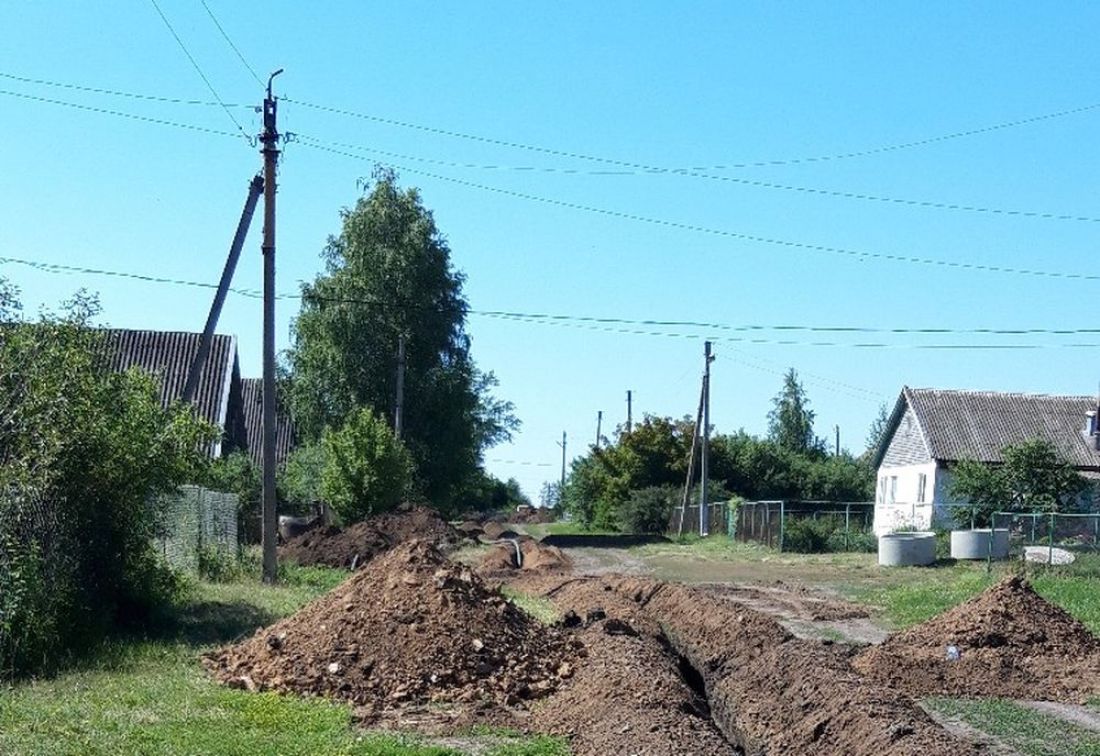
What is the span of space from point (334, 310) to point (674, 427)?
18.7 meters

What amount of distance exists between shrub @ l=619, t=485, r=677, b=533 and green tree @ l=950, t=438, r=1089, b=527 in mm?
17910

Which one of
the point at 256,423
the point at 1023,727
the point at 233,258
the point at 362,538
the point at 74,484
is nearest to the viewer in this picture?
the point at 1023,727

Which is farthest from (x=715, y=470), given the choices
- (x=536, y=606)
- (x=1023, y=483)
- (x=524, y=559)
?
(x=536, y=606)

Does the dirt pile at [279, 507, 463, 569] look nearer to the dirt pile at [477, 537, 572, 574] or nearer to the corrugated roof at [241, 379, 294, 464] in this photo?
the dirt pile at [477, 537, 572, 574]

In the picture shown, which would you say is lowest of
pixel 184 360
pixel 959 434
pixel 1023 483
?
pixel 1023 483

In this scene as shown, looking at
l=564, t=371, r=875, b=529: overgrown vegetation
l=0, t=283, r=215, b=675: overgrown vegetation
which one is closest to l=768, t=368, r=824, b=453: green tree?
l=564, t=371, r=875, b=529: overgrown vegetation

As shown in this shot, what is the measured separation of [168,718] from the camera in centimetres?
1147

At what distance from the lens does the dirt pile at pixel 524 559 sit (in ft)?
116

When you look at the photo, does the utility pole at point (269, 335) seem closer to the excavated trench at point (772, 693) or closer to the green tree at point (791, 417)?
the excavated trench at point (772, 693)

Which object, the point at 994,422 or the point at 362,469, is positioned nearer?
the point at 362,469

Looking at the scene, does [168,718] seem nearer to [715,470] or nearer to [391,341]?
[391,341]

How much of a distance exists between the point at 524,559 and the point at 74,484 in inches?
887

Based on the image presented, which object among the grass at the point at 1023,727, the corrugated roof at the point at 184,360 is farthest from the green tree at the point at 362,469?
the grass at the point at 1023,727

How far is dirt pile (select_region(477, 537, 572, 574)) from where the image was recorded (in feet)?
116
